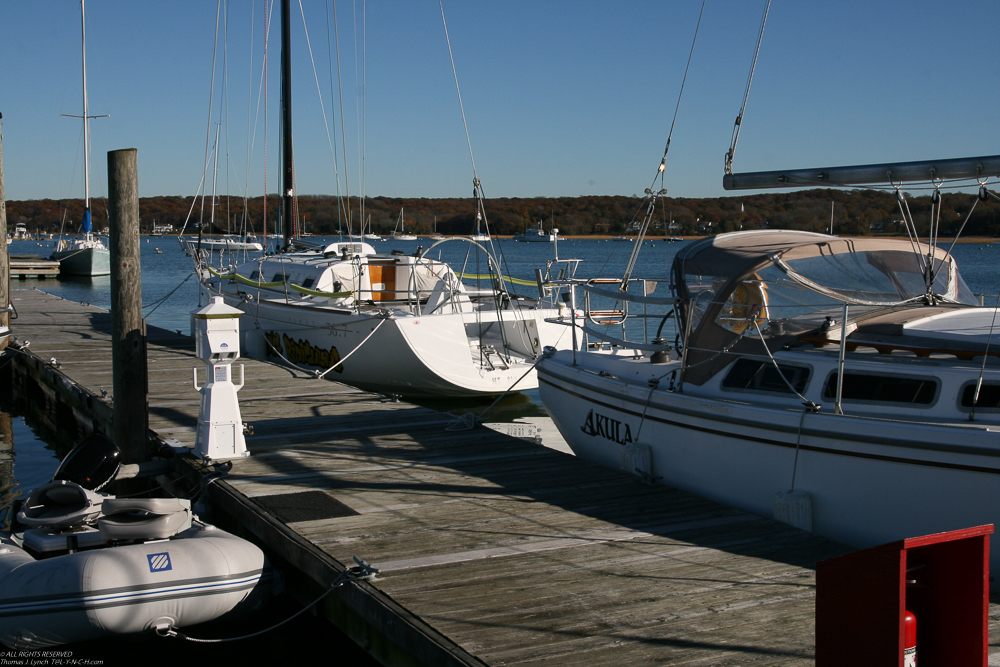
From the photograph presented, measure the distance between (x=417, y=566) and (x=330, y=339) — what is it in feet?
29.0

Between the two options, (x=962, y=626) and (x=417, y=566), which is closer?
(x=962, y=626)

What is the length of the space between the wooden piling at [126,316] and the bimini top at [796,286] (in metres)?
4.71

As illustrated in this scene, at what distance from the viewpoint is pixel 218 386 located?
7.23 m

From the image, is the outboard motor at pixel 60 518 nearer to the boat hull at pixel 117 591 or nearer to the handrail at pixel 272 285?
the boat hull at pixel 117 591

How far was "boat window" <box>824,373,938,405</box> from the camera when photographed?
5273 mm

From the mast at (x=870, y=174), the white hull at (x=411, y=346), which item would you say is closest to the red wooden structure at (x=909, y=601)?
the mast at (x=870, y=174)

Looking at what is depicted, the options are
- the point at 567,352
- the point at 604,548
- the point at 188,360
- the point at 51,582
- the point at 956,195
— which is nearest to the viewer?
the point at 51,582

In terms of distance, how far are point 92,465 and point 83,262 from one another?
147 ft

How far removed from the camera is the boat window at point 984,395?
502 cm

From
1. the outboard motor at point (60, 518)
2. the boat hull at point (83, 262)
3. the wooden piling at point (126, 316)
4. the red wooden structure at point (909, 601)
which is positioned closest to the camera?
the red wooden structure at point (909, 601)

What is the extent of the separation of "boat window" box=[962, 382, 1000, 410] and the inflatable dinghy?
4471 millimetres

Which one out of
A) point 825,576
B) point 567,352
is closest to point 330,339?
point 567,352

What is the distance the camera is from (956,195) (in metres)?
6.27

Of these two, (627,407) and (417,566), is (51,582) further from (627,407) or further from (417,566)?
(627,407)
